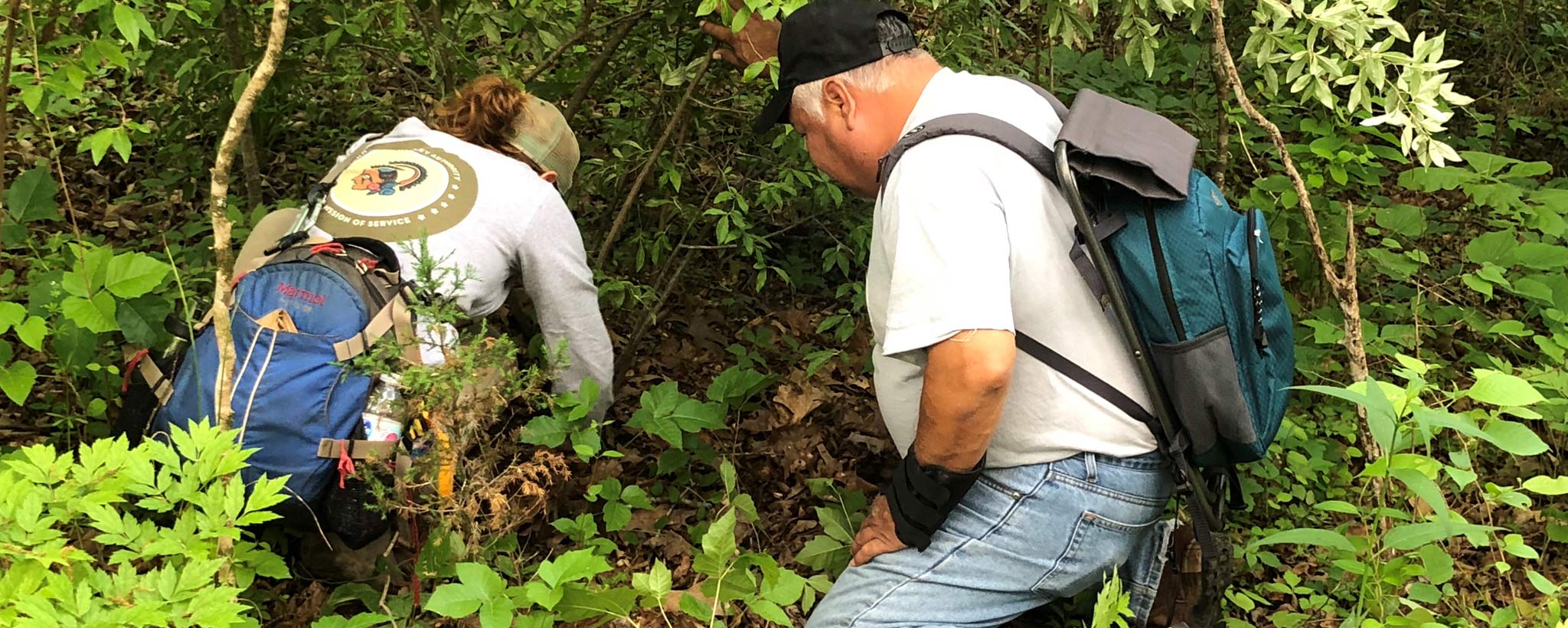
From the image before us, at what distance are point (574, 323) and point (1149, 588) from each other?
1.77 meters

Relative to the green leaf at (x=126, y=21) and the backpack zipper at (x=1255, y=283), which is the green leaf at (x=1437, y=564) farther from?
the green leaf at (x=126, y=21)

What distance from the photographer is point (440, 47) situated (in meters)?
3.80

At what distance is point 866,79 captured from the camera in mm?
2338

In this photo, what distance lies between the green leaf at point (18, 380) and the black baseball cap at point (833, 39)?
2255 mm

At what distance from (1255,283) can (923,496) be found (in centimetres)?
84

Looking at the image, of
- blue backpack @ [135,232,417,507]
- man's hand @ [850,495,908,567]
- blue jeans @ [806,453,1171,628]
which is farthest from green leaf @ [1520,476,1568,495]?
blue backpack @ [135,232,417,507]

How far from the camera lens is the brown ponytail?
316 centimetres

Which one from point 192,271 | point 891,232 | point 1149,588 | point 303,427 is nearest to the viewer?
point 891,232

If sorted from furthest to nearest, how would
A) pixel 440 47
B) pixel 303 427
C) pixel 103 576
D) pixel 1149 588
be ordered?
pixel 440 47 → pixel 1149 588 → pixel 303 427 → pixel 103 576

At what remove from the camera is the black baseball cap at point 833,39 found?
7.48 ft

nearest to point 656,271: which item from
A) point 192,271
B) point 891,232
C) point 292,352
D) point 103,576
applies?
point 192,271

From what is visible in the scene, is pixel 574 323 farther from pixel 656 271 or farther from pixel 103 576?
pixel 103 576

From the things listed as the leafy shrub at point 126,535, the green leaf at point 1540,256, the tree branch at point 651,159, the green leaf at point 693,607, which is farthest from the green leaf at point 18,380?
the green leaf at point 1540,256

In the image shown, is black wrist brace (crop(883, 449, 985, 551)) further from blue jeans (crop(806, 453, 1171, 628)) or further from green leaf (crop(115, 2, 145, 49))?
green leaf (crop(115, 2, 145, 49))
